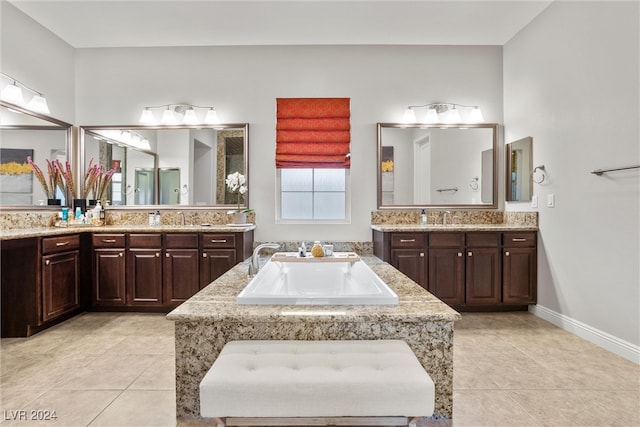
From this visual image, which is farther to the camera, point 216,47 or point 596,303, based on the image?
point 216,47

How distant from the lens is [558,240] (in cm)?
317

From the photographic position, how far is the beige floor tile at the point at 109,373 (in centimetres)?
210

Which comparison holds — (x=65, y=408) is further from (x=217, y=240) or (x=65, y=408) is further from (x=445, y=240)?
(x=445, y=240)

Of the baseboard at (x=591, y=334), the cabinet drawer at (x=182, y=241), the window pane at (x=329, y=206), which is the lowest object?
the baseboard at (x=591, y=334)

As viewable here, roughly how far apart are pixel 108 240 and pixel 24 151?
110 centimetres

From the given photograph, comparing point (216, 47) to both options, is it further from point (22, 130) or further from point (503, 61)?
point (503, 61)

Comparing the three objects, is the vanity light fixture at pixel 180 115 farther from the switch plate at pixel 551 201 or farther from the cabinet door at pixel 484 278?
the switch plate at pixel 551 201

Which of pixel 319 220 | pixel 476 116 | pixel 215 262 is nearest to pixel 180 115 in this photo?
pixel 215 262

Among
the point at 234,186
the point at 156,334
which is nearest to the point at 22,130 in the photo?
the point at 234,186

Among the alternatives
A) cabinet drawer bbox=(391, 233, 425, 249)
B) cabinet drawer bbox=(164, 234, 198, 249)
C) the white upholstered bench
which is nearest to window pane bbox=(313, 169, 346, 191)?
cabinet drawer bbox=(391, 233, 425, 249)

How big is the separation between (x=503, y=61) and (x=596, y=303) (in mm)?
2641

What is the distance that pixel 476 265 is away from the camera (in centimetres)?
348

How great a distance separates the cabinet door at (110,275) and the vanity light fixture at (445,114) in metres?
3.28

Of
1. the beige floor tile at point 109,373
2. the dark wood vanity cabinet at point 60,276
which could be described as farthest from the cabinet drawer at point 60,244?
the beige floor tile at point 109,373
